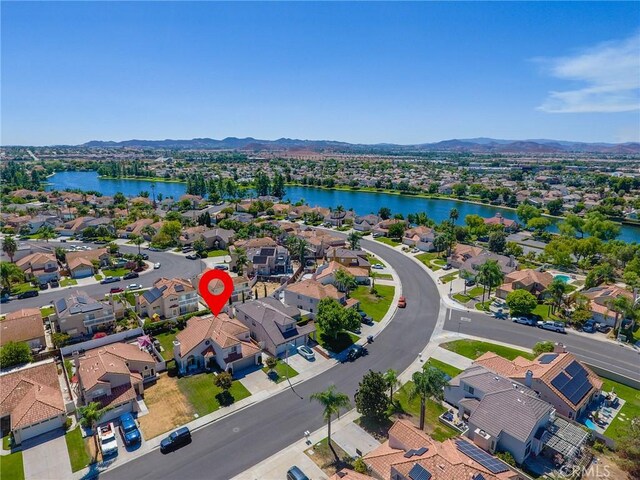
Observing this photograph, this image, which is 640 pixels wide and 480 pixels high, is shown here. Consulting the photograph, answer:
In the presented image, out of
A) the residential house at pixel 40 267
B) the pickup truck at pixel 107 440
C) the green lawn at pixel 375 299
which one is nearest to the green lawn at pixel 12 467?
the pickup truck at pixel 107 440

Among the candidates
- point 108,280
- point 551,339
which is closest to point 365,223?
point 551,339

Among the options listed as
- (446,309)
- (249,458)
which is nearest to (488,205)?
(446,309)

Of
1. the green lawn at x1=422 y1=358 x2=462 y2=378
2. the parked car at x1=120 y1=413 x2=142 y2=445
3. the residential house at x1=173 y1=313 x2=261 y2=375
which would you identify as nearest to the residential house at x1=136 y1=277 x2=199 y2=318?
the residential house at x1=173 y1=313 x2=261 y2=375

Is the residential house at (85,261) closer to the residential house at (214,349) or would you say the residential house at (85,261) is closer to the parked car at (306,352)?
the residential house at (214,349)

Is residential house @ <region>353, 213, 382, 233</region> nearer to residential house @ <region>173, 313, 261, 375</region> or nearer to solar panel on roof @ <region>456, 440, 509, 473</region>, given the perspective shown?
residential house @ <region>173, 313, 261, 375</region>

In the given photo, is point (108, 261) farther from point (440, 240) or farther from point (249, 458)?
point (440, 240)
